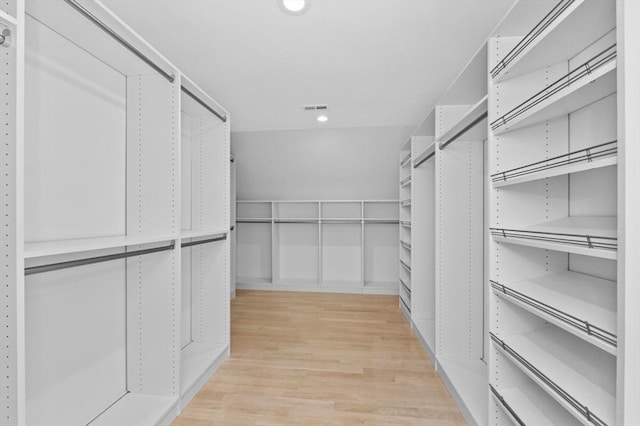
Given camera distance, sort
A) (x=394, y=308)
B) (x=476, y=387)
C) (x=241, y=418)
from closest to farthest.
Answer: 1. (x=241, y=418)
2. (x=476, y=387)
3. (x=394, y=308)

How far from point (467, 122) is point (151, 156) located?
1784 millimetres

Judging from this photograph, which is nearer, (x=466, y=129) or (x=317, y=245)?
(x=466, y=129)

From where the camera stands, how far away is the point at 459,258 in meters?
2.32

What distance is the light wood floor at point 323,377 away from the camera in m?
1.76

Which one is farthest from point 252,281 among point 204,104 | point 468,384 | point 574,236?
point 574,236

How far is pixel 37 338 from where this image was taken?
134 centimetres

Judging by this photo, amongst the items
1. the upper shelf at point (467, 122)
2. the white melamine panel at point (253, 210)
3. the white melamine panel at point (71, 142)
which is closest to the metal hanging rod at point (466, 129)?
the upper shelf at point (467, 122)

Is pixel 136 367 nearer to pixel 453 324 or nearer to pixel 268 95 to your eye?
pixel 453 324

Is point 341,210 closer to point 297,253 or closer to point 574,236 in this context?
point 297,253

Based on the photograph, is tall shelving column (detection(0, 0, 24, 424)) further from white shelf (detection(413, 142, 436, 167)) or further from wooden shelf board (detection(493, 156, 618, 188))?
white shelf (detection(413, 142, 436, 167))

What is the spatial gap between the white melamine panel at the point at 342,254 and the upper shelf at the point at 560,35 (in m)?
3.39

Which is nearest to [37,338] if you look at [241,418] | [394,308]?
[241,418]

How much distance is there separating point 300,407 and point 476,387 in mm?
1025

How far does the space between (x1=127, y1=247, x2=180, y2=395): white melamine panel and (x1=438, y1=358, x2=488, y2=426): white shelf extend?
1.54 m
